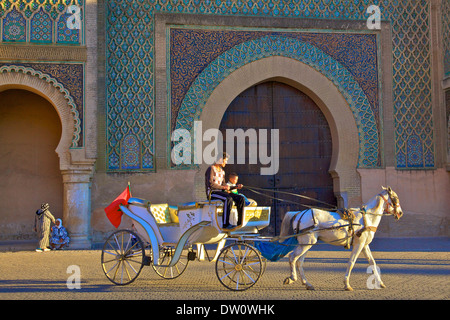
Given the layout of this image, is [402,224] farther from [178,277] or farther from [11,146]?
[11,146]

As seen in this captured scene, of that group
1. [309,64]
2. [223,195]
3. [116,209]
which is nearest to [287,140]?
[309,64]

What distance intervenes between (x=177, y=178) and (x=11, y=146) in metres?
3.82

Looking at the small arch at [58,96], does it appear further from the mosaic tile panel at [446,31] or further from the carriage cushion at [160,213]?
the mosaic tile panel at [446,31]

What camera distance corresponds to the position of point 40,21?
10.3 metres

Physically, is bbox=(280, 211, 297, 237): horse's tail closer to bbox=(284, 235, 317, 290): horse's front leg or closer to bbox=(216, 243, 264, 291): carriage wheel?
bbox=(284, 235, 317, 290): horse's front leg

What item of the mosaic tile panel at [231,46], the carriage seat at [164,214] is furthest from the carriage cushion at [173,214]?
the mosaic tile panel at [231,46]

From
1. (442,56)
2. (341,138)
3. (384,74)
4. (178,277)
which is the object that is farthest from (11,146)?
(442,56)

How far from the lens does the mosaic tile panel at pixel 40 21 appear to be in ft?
33.5

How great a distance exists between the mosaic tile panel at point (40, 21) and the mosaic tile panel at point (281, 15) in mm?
998

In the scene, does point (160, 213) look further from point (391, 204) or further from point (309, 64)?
point (309, 64)

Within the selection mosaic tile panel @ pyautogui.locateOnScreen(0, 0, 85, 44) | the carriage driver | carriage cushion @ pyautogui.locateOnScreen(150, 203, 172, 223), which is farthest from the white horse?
mosaic tile panel @ pyautogui.locateOnScreen(0, 0, 85, 44)

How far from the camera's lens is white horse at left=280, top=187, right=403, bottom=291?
636 cm

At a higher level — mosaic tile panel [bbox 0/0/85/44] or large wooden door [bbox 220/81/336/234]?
mosaic tile panel [bbox 0/0/85/44]

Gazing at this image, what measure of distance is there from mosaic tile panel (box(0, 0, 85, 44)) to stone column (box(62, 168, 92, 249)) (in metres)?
2.59
